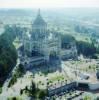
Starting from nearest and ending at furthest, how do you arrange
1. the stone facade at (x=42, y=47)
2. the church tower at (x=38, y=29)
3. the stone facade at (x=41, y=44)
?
the stone facade at (x=42, y=47)
the stone facade at (x=41, y=44)
the church tower at (x=38, y=29)

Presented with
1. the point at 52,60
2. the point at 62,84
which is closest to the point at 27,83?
the point at 62,84

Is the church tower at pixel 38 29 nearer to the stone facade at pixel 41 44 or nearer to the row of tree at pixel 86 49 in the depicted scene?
the stone facade at pixel 41 44

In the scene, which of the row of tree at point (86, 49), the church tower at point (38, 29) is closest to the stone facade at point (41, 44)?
the church tower at point (38, 29)

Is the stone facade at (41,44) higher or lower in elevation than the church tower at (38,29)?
lower

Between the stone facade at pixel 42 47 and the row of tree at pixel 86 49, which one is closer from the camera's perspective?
the stone facade at pixel 42 47

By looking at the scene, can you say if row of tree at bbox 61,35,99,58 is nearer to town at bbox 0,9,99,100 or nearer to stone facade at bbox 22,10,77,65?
town at bbox 0,9,99,100

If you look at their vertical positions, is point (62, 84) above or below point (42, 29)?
below

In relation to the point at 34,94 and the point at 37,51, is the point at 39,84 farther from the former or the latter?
the point at 37,51

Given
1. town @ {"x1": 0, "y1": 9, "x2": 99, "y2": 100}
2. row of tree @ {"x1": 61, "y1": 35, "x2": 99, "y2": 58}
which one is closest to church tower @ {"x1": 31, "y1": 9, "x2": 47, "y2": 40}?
town @ {"x1": 0, "y1": 9, "x2": 99, "y2": 100}

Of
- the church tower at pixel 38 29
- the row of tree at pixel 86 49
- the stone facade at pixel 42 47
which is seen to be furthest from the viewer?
the row of tree at pixel 86 49

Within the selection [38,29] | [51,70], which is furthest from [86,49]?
[51,70]

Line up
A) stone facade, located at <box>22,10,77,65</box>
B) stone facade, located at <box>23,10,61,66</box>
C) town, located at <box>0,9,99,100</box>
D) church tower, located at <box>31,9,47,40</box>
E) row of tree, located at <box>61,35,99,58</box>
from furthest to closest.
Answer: row of tree, located at <box>61,35,99,58</box>
church tower, located at <box>31,9,47,40</box>
stone facade, located at <box>23,10,61,66</box>
stone facade, located at <box>22,10,77,65</box>
town, located at <box>0,9,99,100</box>
